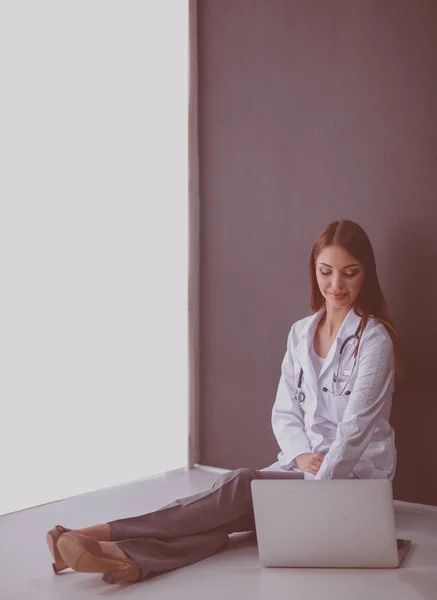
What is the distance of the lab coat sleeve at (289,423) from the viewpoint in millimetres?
2803

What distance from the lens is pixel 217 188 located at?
3.69 meters

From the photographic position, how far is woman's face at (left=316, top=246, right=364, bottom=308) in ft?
9.39

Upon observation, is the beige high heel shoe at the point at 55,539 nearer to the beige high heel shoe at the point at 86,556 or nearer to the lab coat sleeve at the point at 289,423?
the beige high heel shoe at the point at 86,556

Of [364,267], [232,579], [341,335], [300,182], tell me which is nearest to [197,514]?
[232,579]

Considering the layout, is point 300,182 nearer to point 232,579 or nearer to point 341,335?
point 341,335

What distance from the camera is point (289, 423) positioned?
289cm

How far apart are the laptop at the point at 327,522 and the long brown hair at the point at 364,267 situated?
30.8 inches

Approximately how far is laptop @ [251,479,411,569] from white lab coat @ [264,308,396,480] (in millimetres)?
367

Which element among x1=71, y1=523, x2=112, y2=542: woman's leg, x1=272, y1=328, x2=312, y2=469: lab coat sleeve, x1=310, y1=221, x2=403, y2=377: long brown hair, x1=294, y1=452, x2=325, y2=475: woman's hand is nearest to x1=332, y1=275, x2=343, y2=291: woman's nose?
x1=310, y1=221, x2=403, y2=377: long brown hair

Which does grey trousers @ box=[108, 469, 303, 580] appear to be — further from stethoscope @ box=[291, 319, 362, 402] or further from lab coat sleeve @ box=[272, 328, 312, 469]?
stethoscope @ box=[291, 319, 362, 402]

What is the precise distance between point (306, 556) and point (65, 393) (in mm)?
1347

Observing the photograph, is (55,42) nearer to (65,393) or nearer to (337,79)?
(337,79)

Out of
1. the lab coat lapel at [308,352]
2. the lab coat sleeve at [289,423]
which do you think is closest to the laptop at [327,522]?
the lab coat sleeve at [289,423]

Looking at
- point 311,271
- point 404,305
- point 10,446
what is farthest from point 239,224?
point 10,446
